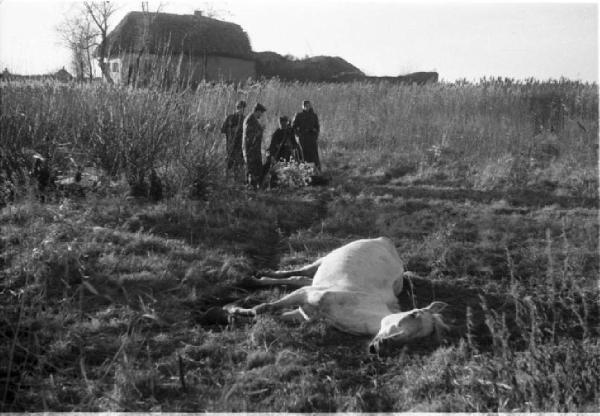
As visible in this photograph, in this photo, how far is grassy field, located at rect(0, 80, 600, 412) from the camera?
12.6ft

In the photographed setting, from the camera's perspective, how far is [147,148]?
8.88 meters

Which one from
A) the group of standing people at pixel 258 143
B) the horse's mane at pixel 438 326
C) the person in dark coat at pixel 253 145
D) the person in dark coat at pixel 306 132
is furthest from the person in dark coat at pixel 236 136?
the horse's mane at pixel 438 326

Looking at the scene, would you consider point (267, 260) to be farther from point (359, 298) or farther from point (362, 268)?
point (359, 298)

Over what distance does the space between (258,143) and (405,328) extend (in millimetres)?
7083

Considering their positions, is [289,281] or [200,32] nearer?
[289,281]

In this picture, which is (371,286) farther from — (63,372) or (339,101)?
(339,101)

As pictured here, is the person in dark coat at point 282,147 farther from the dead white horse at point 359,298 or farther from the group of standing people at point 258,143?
the dead white horse at point 359,298

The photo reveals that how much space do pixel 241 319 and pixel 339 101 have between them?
1315 cm

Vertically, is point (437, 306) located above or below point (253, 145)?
below

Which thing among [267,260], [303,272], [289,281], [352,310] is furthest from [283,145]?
[352,310]

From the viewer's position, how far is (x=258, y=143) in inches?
440

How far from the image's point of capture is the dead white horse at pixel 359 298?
462cm

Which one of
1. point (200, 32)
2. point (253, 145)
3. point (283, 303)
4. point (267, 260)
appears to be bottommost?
point (267, 260)

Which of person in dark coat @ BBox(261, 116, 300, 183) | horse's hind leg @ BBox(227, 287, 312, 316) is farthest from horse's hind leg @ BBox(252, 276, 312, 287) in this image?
person in dark coat @ BBox(261, 116, 300, 183)
